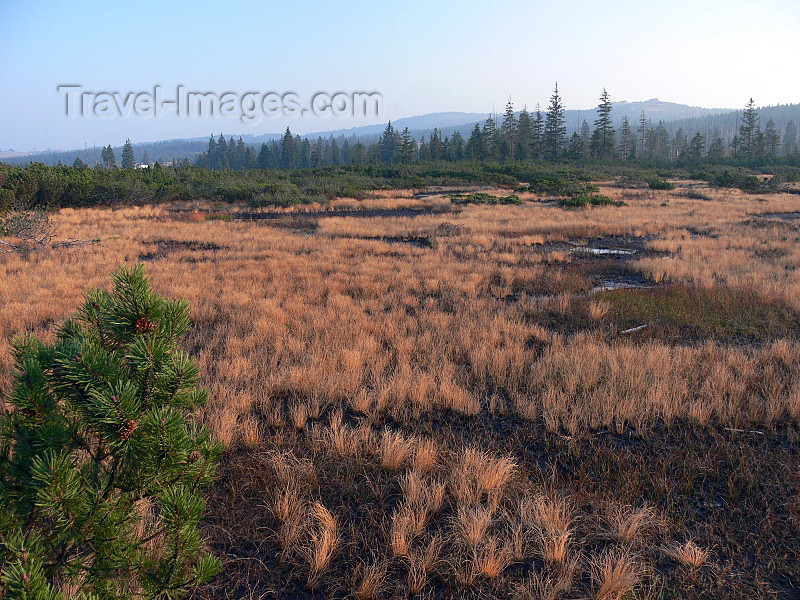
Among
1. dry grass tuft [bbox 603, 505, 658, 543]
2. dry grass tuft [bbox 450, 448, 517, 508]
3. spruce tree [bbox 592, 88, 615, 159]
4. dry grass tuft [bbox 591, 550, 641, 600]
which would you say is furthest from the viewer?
spruce tree [bbox 592, 88, 615, 159]

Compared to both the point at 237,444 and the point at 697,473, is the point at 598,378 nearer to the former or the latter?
the point at 697,473

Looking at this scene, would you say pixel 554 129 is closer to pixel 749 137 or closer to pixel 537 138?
pixel 537 138

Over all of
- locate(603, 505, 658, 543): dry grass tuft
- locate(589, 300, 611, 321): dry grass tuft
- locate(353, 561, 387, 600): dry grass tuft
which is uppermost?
locate(589, 300, 611, 321): dry grass tuft

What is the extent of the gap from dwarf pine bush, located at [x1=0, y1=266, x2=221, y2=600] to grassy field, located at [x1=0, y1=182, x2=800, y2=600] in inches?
41.0

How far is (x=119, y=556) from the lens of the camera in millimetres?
1862

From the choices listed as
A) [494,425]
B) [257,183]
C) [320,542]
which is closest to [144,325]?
[320,542]

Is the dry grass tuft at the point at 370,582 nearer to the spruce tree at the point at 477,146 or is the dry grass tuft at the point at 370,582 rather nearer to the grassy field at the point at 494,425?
the grassy field at the point at 494,425

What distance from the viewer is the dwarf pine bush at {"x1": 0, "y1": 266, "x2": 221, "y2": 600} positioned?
1.72m

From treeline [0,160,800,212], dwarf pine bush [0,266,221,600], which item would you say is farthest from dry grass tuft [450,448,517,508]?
treeline [0,160,800,212]

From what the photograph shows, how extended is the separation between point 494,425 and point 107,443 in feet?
11.7

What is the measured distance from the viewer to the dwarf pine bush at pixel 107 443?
172 centimetres

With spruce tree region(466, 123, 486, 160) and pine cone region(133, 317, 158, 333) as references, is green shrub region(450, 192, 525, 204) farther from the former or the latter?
spruce tree region(466, 123, 486, 160)

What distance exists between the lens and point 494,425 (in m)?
4.70

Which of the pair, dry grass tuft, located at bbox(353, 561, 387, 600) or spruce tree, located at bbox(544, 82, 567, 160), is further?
spruce tree, located at bbox(544, 82, 567, 160)
